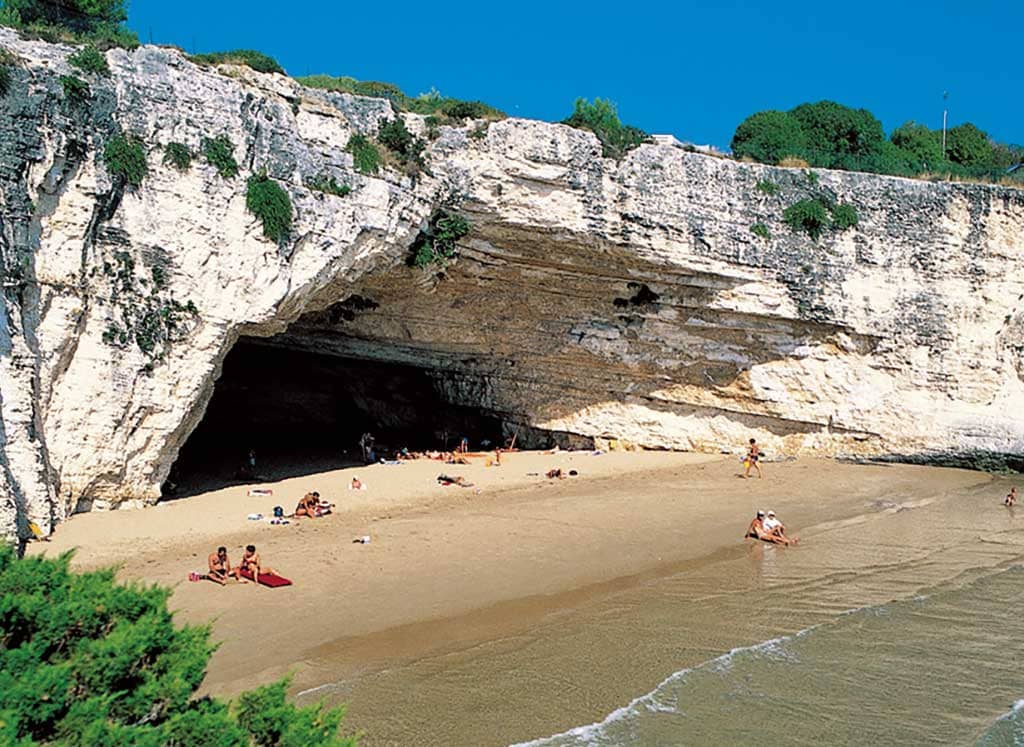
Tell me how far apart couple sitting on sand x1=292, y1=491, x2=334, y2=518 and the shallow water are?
6258 millimetres

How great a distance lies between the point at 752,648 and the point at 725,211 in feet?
41.1

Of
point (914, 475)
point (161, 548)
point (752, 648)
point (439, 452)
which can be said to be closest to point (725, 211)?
point (914, 475)

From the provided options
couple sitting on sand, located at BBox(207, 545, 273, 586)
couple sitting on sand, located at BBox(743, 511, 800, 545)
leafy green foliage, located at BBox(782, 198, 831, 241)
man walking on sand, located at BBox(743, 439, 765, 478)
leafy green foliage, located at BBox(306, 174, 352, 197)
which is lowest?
couple sitting on sand, located at BBox(207, 545, 273, 586)

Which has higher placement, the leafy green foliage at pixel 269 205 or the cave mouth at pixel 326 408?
the leafy green foliage at pixel 269 205

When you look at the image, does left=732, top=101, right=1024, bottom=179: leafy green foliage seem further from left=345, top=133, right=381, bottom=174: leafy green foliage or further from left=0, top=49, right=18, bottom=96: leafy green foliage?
left=0, top=49, right=18, bottom=96: leafy green foliage

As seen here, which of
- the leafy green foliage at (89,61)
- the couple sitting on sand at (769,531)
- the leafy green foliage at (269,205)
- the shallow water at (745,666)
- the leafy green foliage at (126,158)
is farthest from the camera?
the leafy green foliage at (269,205)

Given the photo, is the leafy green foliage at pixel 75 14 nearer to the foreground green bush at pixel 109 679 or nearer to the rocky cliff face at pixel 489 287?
the rocky cliff face at pixel 489 287

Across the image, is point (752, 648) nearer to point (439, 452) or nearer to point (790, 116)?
point (439, 452)

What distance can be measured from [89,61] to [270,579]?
9019 millimetres

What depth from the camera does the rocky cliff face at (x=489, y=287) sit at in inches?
539

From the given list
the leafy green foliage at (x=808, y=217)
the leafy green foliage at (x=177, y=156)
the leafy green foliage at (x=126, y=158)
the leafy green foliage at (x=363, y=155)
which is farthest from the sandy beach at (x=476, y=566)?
the leafy green foliage at (x=363, y=155)

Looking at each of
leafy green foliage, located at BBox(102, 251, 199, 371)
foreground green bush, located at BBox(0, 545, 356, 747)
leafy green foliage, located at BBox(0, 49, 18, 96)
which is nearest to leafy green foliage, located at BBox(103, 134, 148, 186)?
leafy green foliage, located at BBox(102, 251, 199, 371)

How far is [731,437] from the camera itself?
2267 cm

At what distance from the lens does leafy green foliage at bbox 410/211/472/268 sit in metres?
18.2
